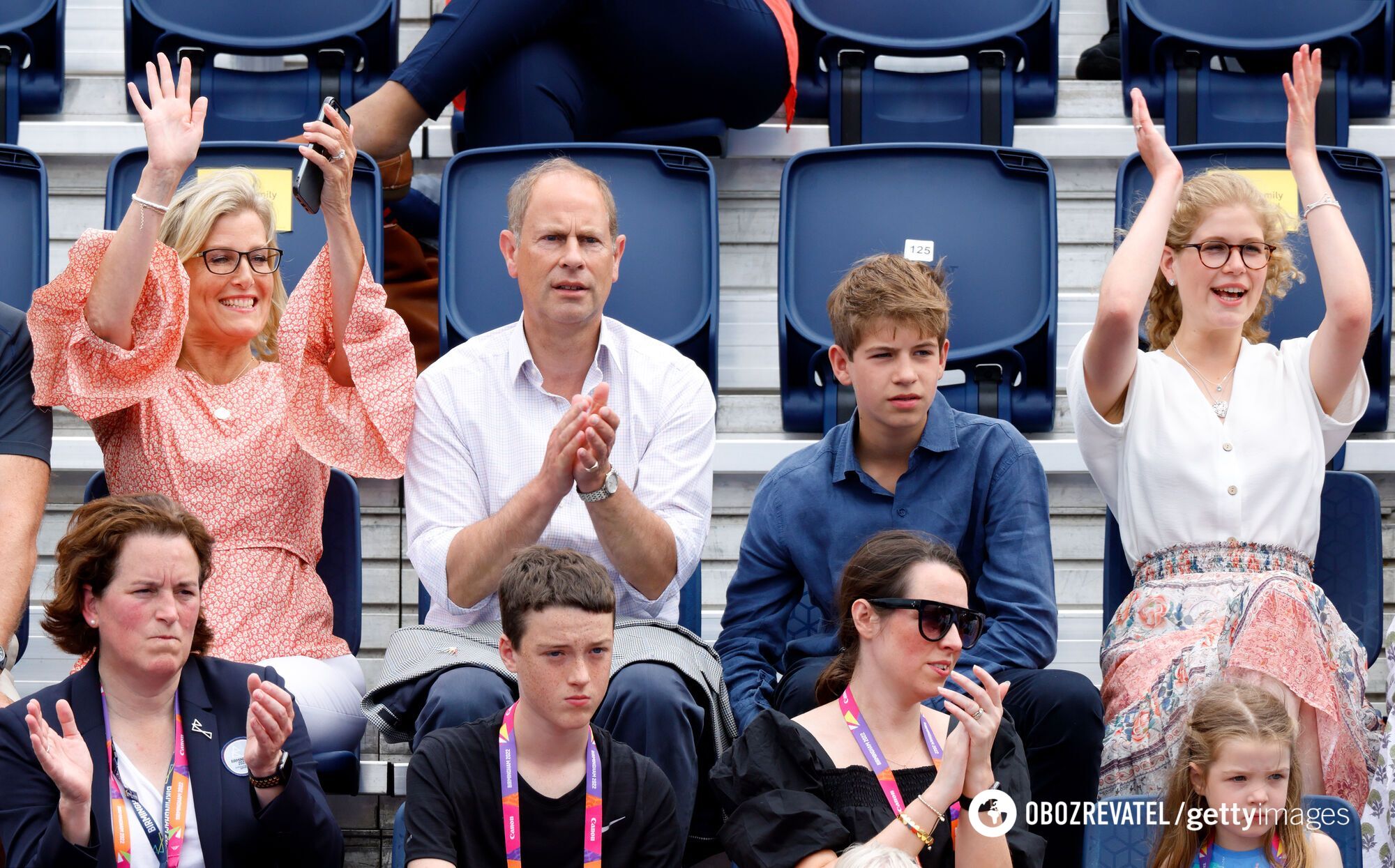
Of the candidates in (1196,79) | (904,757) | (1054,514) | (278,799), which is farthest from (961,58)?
(278,799)

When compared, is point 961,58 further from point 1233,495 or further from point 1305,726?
point 1305,726

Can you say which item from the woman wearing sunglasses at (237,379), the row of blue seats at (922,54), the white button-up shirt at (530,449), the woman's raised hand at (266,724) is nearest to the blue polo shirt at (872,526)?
the white button-up shirt at (530,449)

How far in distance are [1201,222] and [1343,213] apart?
0.72m

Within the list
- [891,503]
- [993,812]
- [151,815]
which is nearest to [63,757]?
[151,815]

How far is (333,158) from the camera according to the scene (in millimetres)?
2607

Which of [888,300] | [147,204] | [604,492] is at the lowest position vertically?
[604,492]

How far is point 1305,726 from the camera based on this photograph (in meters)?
2.33

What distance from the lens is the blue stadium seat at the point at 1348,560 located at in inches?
106

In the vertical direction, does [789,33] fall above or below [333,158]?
above

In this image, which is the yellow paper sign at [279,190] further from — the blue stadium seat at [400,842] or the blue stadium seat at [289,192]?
the blue stadium seat at [400,842]

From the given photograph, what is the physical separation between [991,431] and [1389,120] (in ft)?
5.73

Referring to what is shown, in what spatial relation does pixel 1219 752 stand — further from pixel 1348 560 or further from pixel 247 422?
pixel 247 422

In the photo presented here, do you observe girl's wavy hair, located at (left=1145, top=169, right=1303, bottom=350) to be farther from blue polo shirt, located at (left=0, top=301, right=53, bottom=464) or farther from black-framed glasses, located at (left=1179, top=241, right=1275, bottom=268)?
blue polo shirt, located at (left=0, top=301, right=53, bottom=464)

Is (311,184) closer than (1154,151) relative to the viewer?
Yes
